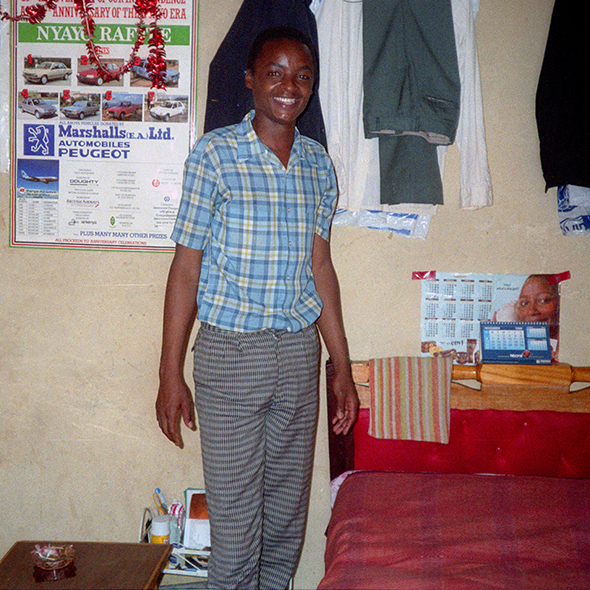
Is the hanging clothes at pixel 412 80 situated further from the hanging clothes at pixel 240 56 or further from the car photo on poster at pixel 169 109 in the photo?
the car photo on poster at pixel 169 109

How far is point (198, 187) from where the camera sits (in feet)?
5.22

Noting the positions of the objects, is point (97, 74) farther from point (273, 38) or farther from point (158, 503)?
point (158, 503)

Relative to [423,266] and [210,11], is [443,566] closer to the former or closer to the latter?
[423,266]

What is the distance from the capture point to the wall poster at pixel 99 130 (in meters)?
2.12

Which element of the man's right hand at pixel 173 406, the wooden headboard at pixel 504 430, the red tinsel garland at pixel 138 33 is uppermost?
the red tinsel garland at pixel 138 33

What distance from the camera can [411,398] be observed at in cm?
208

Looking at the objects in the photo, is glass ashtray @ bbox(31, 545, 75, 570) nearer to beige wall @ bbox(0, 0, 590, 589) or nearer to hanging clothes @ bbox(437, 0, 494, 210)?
beige wall @ bbox(0, 0, 590, 589)

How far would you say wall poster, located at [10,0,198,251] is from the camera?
212cm

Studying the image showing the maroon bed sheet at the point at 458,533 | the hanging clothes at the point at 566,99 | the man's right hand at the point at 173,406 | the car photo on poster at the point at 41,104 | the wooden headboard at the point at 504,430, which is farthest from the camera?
the car photo on poster at the point at 41,104

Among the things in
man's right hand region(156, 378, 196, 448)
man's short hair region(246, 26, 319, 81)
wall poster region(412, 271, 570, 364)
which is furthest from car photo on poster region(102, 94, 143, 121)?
wall poster region(412, 271, 570, 364)

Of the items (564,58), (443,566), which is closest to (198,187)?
(443,566)

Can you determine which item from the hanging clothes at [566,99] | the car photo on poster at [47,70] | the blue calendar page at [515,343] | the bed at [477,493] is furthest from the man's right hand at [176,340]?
the hanging clothes at [566,99]

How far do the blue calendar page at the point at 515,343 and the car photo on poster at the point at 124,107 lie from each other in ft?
4.71

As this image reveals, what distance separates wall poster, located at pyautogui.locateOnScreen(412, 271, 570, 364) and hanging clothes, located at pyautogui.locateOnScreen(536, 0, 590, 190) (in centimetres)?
38
